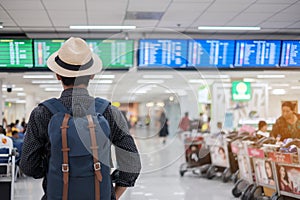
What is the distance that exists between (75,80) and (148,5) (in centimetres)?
429

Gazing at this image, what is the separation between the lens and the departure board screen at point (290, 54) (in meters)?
7.48

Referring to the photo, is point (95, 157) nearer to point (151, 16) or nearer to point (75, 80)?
point (75, 80)

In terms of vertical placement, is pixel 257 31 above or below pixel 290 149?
above

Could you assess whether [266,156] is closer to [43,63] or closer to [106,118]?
[43,63]

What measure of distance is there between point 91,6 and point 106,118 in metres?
4.43

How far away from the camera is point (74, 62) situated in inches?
73.2

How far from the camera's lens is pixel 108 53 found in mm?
1981

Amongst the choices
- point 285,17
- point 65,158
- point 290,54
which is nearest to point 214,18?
point 285,17

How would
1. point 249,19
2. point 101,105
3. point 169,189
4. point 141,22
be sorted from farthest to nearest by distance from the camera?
point 169,189
point 141,22
point 249,19
point 101,105

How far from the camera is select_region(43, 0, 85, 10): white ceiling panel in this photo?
5.78 m

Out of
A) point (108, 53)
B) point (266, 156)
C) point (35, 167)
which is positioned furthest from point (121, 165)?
point (266, 156)

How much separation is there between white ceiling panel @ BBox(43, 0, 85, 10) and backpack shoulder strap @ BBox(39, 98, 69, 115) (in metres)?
4.16

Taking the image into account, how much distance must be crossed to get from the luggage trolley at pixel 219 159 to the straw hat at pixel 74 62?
23.4ft

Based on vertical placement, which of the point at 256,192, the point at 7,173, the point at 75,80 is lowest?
the point at 256,192
